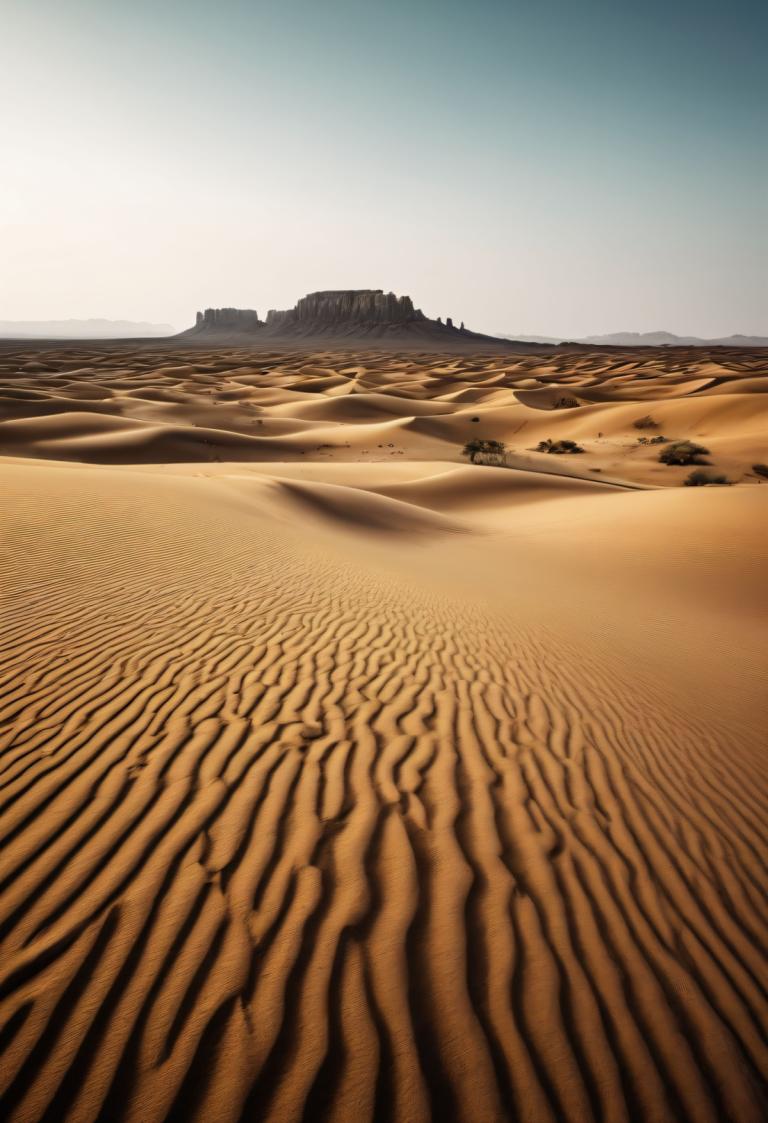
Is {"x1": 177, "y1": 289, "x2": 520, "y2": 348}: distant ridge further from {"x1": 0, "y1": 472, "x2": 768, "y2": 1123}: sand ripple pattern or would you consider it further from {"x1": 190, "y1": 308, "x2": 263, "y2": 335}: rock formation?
{"x1": 0, "y1": 472, "x2": 768, "y2": 1123}: sand ripple pattern

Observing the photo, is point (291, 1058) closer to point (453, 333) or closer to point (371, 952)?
point (371, 952)

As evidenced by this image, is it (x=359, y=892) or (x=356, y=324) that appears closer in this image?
(x=359, y=892)

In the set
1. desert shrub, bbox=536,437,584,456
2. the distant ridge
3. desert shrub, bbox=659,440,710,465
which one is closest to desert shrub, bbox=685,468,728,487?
desert shrub, bbox=659,440,710,465

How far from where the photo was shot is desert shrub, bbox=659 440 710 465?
22.3 metres

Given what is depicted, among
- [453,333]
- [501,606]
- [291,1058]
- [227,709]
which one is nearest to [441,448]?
[501,606]

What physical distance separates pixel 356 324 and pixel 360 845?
164 m

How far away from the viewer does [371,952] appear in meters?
2.24

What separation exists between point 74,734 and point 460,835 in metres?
2.32

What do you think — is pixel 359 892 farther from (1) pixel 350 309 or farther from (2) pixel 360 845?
(1) pixel 350 309

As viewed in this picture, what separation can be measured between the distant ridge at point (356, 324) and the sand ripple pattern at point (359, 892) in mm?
133906

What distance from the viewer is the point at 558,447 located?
2695 cm

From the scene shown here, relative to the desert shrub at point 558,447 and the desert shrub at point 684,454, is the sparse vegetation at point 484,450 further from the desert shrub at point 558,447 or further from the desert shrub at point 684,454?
the desert shrub at point 684,454

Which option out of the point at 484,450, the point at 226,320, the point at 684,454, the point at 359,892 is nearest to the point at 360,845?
the point at 359,892

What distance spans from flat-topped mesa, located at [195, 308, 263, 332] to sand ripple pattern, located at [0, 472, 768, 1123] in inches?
7797
